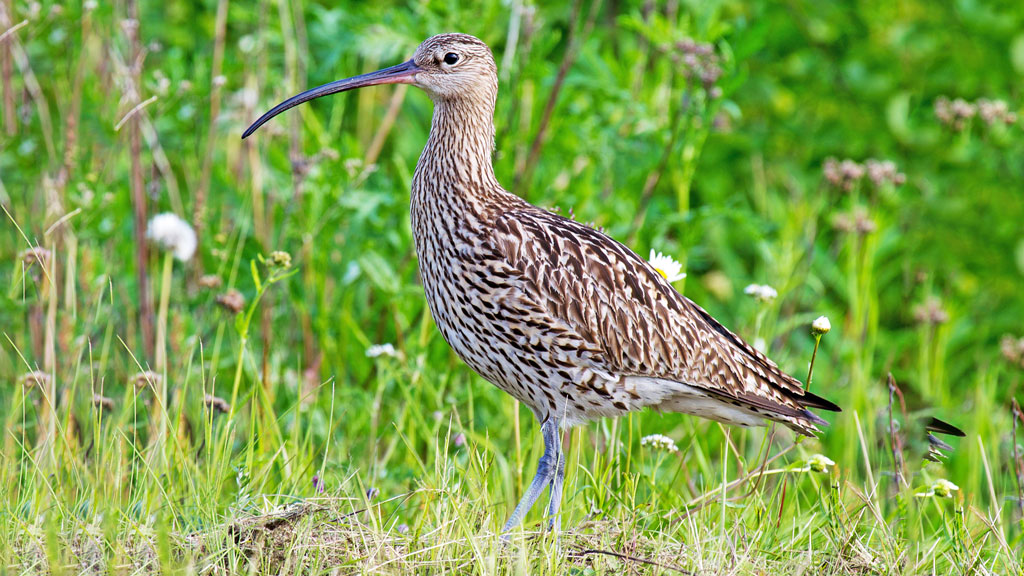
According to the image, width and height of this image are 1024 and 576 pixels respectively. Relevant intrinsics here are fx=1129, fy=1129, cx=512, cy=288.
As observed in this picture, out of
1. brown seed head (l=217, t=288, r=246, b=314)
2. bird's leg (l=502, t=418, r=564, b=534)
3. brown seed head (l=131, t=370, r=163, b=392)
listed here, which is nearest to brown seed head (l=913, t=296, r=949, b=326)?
bird's leg (l=502, t=418, r=564, b=534)

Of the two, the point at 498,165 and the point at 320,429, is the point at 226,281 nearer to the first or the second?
the point at 320,429

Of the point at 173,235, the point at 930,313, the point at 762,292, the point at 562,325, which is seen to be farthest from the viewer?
the point at 930,313

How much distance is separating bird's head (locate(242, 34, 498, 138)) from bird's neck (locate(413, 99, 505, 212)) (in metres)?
0.05

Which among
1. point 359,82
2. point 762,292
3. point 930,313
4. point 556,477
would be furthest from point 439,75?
point 930,313

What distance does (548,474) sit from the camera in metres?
4.35

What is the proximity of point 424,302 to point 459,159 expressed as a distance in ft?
4.17

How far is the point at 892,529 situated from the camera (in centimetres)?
387

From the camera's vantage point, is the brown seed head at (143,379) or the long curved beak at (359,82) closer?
the brown seed head at (143,379)

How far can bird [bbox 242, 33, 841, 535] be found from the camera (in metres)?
4.14

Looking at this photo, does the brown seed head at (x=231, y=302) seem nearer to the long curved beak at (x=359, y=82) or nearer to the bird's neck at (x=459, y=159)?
the long curved beak at (x=359, y=82)

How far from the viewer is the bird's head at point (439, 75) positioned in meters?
4.57

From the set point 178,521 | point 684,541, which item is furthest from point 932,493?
point 178,521

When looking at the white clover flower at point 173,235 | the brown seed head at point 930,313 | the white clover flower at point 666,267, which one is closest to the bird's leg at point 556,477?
the white clover flower at point 666,267

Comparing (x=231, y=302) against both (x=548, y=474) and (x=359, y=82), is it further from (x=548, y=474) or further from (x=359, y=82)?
(x=548, y=474)
